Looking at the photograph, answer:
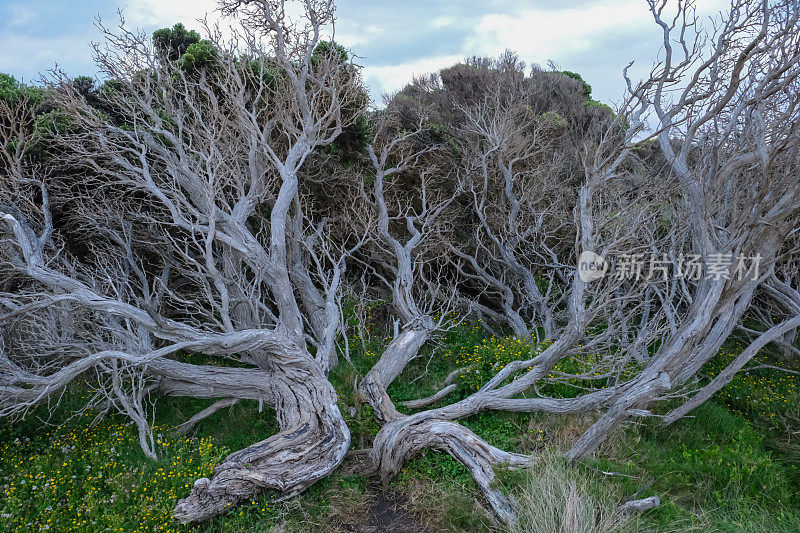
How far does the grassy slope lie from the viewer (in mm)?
4996

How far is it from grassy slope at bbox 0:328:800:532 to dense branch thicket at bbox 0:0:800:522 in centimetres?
26

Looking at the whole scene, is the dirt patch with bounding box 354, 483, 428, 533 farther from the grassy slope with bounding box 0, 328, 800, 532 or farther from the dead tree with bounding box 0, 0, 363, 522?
the dead tree with bounding box 0, 0, 363, 522

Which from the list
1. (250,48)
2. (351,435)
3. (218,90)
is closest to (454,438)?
(351,435)

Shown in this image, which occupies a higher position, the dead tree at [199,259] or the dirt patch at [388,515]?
the dead tree at [199,259]

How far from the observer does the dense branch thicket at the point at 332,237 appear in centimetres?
588

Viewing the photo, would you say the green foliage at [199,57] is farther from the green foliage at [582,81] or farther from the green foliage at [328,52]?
the green foliage at [582,81]

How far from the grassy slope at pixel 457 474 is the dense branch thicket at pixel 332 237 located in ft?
0.86

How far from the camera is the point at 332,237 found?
34.6 ft

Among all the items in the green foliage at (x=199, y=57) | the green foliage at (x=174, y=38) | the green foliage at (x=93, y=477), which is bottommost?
the green foliage at (x=93, y=477)

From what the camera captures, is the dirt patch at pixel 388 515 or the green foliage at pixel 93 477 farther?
the dirt patch at pixel 388 515

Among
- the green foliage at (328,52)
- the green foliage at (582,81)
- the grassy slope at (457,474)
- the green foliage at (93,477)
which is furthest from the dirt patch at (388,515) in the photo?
the green foliage at (582,81)

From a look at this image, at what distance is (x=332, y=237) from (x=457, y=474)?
610 centimetres

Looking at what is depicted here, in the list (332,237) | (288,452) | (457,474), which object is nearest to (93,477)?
(288,452)

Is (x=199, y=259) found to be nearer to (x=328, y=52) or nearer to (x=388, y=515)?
(x=328, y=52)
